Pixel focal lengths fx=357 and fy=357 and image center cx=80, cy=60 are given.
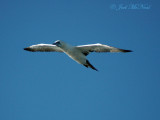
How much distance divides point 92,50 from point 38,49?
350cm

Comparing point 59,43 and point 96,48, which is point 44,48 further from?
point 96,48

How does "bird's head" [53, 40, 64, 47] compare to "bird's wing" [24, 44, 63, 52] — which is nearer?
"bird's head" [53, 40, 64, 47]

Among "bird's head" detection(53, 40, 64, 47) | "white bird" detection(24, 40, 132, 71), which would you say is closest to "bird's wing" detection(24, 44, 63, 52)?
"white bird" detection(24, 40, 132, 71)

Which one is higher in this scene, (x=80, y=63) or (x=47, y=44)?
(x=47, y=44)

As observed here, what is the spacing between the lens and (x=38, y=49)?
818 inches

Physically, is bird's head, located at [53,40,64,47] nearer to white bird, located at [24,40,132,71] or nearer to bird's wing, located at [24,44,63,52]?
white bird, located at [24,40,132,71]

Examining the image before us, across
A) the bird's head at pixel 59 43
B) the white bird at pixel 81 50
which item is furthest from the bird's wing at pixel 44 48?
the bird's head at pixel 59 43

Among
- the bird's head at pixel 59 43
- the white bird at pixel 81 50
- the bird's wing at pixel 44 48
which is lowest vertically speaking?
the white bird at pixel 81 50

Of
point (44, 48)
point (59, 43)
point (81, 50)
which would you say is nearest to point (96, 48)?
point (81, 50)

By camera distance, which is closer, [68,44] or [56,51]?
[68,44]

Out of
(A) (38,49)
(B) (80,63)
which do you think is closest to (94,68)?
(B) (80,63)

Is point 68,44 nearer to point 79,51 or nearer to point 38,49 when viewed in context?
point 79,51

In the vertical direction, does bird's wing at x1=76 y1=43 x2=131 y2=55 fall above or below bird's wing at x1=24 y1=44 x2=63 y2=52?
below

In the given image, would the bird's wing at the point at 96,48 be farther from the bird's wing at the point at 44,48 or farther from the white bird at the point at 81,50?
the bird's wing at the point at 44,48
